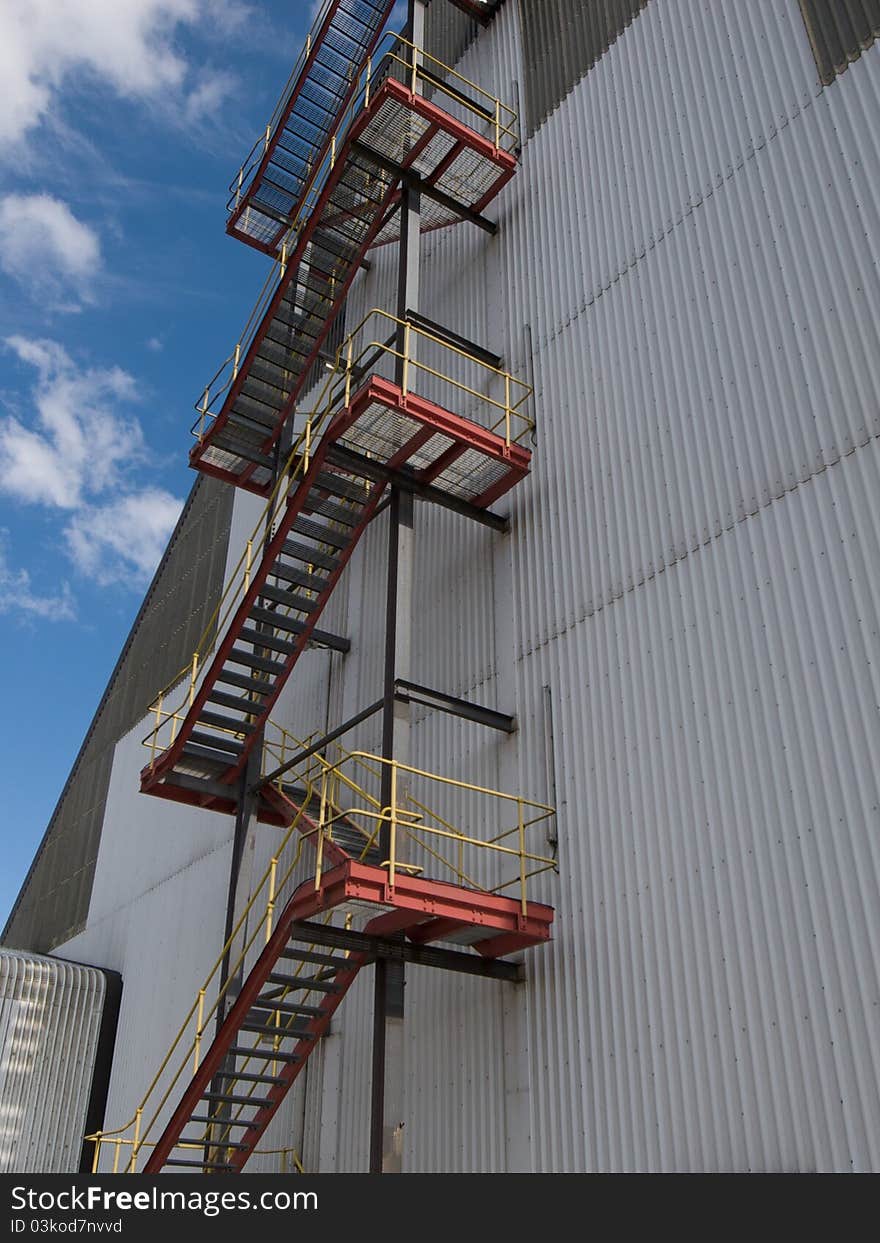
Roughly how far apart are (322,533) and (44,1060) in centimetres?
1599

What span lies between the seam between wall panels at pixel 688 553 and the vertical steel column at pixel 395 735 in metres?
2.16

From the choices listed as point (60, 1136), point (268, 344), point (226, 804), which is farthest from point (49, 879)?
point (268, 344)

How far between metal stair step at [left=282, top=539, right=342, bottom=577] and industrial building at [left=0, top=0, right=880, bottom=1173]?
13cm

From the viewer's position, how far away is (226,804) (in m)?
22.0

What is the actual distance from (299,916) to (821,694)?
7.19m

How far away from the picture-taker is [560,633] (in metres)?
17.1


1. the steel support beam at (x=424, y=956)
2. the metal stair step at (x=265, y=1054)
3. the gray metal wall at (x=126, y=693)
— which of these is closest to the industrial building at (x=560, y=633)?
the steel support beam at (x=424, y=956)

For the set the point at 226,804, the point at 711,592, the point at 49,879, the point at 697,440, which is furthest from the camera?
the point at 49,879

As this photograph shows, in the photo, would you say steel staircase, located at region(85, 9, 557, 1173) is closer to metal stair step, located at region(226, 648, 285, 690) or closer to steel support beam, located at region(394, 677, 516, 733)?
metal stair step, located at region(226, 648, 285, 690)

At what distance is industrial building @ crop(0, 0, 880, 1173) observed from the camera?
12.6m

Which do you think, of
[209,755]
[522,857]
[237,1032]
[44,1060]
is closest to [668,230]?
[522,857]

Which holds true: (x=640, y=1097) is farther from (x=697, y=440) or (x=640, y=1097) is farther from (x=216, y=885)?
(x=216, y=885)

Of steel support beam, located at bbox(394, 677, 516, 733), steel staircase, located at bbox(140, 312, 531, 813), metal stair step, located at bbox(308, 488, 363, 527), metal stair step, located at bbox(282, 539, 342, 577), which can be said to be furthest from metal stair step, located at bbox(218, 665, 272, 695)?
steel support beam, located at bbox(394, 677, 516, 733)

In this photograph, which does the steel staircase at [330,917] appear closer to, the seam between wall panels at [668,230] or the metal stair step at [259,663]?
the metal stair step at [259,663]
